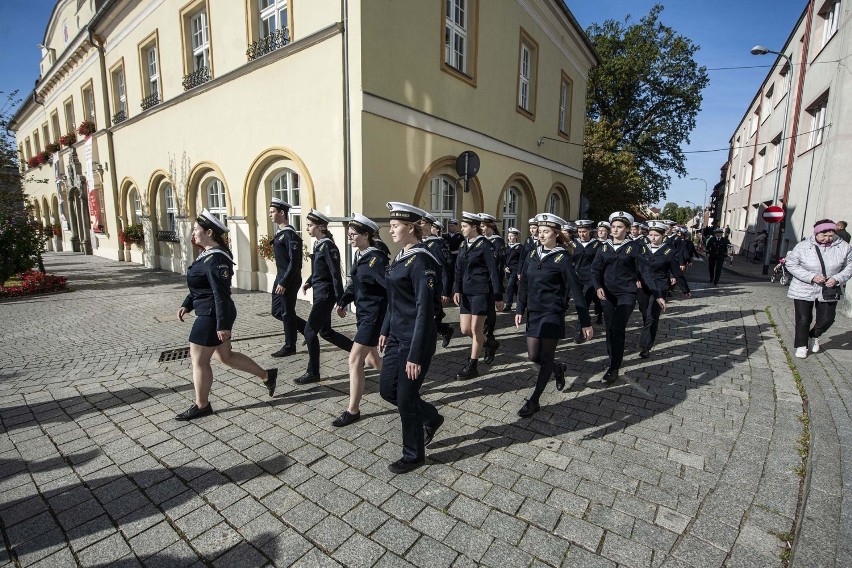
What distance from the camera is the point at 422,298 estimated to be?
9.42ft

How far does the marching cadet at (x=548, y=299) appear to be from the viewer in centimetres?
399

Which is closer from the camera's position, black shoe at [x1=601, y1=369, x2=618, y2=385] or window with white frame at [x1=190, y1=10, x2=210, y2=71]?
black shoe at [x1=601, y1=369, x2=618, y2=385]

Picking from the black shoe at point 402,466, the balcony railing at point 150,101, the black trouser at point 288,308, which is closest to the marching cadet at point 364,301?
the black shoe at point 402,466

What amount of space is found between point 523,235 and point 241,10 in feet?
34.7

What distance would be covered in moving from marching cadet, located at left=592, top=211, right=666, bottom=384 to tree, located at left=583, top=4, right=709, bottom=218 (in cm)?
1986

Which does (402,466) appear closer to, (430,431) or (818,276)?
(430,431)

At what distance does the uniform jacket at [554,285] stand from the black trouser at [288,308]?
10.1ft

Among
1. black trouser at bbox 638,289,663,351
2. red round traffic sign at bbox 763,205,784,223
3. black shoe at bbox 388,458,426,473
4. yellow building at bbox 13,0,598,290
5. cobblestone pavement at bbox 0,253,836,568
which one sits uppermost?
yellow building at bbox 13,0,598,290

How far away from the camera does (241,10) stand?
963cm

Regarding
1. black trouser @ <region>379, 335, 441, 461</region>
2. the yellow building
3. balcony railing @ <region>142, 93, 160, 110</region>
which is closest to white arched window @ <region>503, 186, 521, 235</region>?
the yellow building

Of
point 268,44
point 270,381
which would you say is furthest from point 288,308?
point 268,44

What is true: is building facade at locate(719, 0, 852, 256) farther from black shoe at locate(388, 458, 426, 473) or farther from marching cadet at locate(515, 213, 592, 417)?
black shoe at locate(388, 458, 426, 473)

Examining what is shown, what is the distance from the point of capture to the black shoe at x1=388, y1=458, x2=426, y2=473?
3.08m

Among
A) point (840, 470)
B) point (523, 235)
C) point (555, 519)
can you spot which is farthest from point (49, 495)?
point (523, 235)
